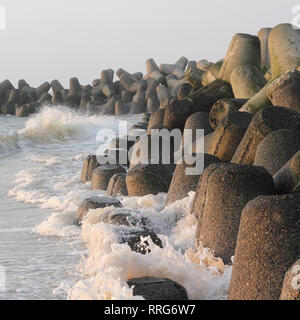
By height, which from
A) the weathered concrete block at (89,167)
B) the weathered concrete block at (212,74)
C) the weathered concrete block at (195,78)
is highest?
the weathered concrete block at (212,74)

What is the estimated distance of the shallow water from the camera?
150 inches

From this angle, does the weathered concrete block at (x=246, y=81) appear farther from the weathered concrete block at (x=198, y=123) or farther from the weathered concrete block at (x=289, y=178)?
the weathered concrete block at (x=289, y=178)

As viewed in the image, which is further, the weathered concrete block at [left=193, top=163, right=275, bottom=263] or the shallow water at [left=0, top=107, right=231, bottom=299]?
the weathered concrete block at [left=193, top=163, right=275, bottom=263]

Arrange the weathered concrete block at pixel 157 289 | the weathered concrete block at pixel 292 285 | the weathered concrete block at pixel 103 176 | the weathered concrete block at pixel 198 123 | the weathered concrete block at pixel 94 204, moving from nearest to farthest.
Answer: the weathered concrete block at pixel 292 285 → the weathered concrete block at pixel 157 289 → the weathered concrete block at pixel 94 204 → the weathered concrete block at pixel 198 123 → the weathered concrete block at pixel 103 176

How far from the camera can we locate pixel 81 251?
204 inches

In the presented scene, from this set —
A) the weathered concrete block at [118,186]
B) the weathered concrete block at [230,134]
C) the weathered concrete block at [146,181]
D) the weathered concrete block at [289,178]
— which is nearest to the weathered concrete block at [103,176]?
the weathered concrete block at [118,186]

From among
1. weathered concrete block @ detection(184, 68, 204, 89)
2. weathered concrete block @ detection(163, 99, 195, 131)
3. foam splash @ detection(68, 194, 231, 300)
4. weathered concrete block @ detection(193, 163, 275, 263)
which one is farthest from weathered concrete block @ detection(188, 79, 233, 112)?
weathered concrete block @ detection(193, 163, 275, 263)

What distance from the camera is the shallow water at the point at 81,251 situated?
3.80 meters

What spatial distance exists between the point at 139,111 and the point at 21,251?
75.2 ft

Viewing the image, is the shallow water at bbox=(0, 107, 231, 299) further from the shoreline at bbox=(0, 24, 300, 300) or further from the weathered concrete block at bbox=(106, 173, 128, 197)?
the weathered concrete block at bbox=(106, 173, 128, 197)

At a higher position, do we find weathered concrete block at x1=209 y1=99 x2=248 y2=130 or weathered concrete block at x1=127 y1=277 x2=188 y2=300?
weathered concrete block at x1=209 y1=99 x2=248 y2=130

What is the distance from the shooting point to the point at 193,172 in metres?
5.80
